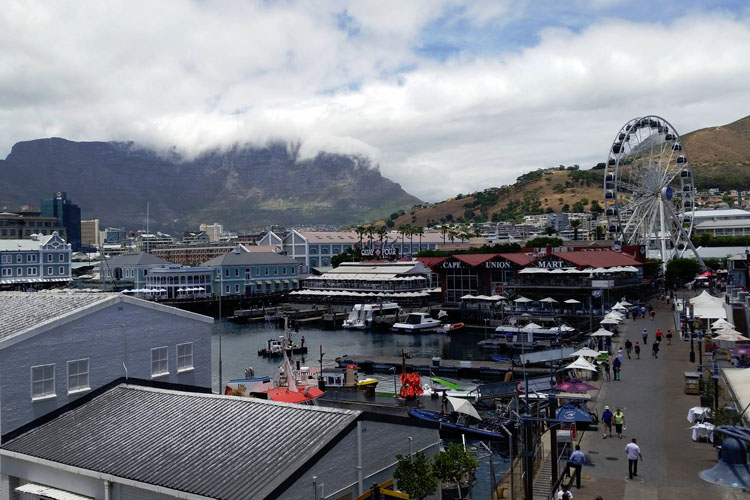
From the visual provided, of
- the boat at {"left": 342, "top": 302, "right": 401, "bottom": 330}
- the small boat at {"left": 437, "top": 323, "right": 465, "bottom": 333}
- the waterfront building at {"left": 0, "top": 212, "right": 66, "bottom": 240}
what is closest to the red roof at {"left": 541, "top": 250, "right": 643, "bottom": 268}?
the small boat at {"left": 437, "top": 323, "right": 465, "bottom": 333}

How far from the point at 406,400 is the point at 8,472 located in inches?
870

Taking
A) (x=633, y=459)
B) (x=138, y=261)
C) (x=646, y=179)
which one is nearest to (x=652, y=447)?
(x=633, y=459)

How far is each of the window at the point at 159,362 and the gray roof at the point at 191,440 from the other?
7.87 ft

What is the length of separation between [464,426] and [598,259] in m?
60.9

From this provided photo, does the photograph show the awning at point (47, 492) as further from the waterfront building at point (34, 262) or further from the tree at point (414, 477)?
the waterfront building at point (34, 262)

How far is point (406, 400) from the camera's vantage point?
36406 mm

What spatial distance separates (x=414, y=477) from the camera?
16109 millimetres

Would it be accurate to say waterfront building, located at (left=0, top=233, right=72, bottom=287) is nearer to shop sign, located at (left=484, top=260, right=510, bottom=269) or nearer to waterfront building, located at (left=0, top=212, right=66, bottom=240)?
waterfront building, located at (left=0, top=212, right=66, bottom=240)

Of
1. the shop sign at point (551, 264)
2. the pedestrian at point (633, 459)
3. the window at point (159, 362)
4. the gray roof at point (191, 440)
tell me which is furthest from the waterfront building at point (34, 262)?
the pedestrian at point (633, 459)

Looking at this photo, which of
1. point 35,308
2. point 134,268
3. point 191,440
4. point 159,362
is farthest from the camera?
point 134,268

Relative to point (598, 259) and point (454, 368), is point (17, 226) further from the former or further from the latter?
point (454, 368)

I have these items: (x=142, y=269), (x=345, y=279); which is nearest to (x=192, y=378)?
(x=345, y=279)

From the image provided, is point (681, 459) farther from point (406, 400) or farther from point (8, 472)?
point (8, 472)

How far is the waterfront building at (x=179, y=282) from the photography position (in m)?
113
